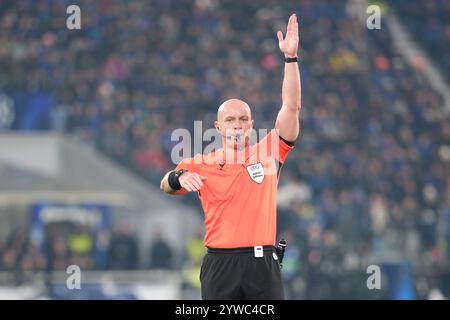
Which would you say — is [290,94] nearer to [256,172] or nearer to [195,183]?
[256,172]

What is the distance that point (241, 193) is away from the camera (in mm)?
7461

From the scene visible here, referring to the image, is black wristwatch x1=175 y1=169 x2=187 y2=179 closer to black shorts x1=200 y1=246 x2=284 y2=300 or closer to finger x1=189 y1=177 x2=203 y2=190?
finger x1=189 y1=177 x2=203 y2=190

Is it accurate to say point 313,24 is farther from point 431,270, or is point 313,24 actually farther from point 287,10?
point 431,270

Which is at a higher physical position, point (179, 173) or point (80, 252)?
point (179, 173)

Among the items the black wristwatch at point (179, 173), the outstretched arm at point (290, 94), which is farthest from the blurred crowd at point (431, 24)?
the black wristwatch at point (179, 173)

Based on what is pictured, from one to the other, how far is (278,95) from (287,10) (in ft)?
20.1

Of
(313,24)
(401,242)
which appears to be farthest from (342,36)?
(401,242)

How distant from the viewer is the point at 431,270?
61.3ft

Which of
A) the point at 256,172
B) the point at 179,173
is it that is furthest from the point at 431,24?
the point at 179,173

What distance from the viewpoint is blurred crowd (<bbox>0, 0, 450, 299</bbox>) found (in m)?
20.5

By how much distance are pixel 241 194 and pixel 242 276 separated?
0.51 meters

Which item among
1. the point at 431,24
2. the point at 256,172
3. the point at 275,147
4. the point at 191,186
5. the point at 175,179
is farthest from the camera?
the point at 431,24

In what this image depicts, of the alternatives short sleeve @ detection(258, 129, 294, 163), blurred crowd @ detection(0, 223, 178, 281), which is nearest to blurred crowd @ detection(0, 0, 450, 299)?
blurred crowd @ detection(0, 223, 178, 281)
